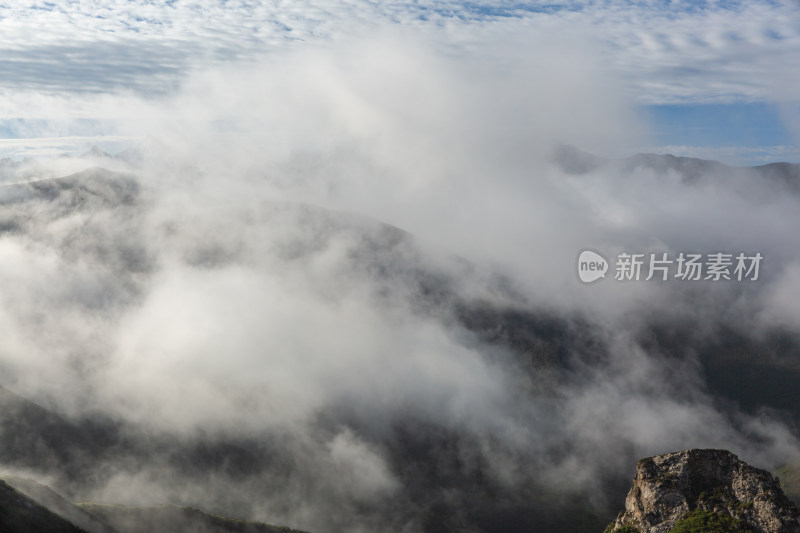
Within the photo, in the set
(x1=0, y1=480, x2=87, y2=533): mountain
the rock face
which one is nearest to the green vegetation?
the rock face

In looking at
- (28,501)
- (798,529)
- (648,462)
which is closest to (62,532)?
(28,501)

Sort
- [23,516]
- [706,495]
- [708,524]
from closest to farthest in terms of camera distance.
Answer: [708,524]
[706,495]
[23,516]

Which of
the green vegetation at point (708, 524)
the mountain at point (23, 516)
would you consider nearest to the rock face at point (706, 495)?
the green vegetation at point (708, 524)

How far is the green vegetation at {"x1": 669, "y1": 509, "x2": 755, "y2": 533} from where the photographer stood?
395ft

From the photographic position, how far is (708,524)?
12262cm

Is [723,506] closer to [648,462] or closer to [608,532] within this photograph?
[648,462]

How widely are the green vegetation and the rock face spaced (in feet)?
1.87

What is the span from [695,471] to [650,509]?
13.2 meters

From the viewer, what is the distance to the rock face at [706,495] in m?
121

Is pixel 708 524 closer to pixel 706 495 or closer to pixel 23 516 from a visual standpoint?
pixel 706 495

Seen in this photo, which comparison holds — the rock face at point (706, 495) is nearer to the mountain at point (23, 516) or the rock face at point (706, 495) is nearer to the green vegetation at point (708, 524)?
the green vegetation at point (708, 524)

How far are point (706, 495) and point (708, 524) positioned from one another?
30.3 ft

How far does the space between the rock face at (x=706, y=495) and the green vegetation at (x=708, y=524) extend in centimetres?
57

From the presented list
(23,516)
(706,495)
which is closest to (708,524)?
(706,495)
